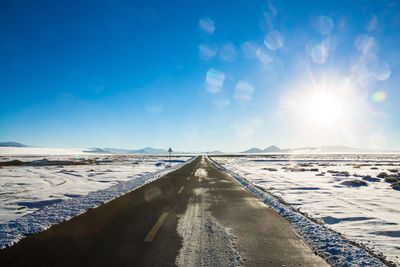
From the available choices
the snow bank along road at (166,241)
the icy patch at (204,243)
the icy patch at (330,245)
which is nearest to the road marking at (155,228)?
the snow bank along road at (166,241)

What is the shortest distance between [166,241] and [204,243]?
78 cm

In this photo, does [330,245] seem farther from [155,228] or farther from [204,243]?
[155,228]

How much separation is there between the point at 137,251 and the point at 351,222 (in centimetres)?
634

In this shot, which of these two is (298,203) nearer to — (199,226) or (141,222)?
(199,226)

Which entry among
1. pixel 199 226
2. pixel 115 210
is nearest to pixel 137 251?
pixel 199 226

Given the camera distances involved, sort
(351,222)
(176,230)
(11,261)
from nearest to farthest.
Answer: (11,261) < (176,230) < (351,222)

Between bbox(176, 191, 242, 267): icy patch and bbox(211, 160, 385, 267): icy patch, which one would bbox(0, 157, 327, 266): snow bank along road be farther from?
bbox(211, 160, 385, 267): icy patch

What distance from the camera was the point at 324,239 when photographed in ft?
21.4

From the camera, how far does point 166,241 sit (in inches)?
243

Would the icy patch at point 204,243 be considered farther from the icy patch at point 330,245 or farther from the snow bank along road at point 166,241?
the icy patch at point 330,245

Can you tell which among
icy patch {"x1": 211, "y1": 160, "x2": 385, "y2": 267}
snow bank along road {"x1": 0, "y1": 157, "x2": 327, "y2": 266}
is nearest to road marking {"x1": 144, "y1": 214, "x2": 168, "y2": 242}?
snow bank along road {"x1": 0, "y1": 157, "x2": 327, "y2": 266}

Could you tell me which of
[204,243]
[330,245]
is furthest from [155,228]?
[330,245]

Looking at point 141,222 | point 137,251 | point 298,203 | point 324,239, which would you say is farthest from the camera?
point 298,203

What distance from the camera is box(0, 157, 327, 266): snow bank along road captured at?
16.6 ft
